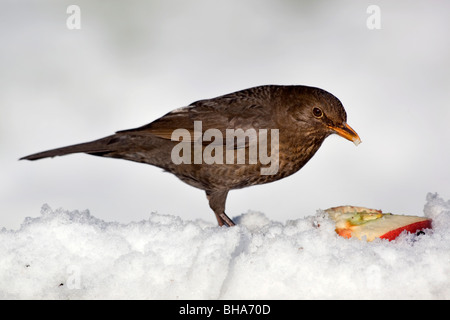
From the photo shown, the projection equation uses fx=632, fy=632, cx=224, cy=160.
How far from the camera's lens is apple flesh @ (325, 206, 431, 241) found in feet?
12.9

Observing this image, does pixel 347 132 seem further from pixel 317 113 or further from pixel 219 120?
pixel 219 120

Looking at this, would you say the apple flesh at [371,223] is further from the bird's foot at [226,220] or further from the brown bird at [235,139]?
the bird's foot at [226,220]

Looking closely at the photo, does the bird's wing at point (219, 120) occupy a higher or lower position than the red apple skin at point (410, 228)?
higher

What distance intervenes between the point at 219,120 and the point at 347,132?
970mm

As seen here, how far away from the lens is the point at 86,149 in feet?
15.8

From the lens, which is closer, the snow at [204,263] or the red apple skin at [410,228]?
the snow at [204,263]

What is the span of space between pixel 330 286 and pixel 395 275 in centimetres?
33

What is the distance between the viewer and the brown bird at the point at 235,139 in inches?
185

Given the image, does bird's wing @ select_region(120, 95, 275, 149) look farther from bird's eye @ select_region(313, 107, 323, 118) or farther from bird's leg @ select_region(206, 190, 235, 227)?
bird's leg @ select_region(206, 190, 235, 227)

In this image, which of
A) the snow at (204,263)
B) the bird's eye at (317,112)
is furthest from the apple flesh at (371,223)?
the bird's eye at (317,112)

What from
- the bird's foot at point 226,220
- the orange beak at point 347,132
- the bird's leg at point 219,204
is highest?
the orange beak at point 347,132

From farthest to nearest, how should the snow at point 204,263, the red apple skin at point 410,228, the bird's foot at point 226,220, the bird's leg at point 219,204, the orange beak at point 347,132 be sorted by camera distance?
1. the bird's leg at point 219,204
2. the bird's foot at point 226,220
3. the orange beak at point 347,132
4. the red apple skin at point 410,228
5. the snow at point 204,263
